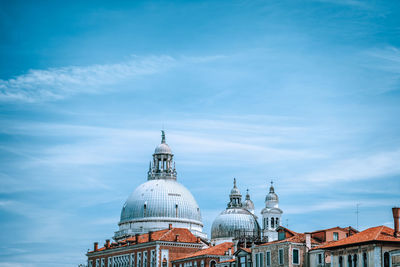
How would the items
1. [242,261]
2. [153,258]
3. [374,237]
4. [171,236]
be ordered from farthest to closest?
[171,236], [153,258], [242,261], [374,237]

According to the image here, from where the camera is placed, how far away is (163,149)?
137875 mm

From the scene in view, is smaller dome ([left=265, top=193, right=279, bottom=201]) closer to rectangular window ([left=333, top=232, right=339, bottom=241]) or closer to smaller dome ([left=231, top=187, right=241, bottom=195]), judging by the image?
smaller dome ([left=231, top=187, right=241, bottom=195])

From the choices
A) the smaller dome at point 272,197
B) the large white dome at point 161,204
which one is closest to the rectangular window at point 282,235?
the large white dome at point 161,204

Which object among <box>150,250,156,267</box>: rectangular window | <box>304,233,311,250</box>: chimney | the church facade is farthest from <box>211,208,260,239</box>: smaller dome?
<box>304,233,311,250</box>: chimney

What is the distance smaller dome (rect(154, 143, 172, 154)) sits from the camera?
13738 centimetres

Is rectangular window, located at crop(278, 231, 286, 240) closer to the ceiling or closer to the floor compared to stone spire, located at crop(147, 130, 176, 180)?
closer to the floor

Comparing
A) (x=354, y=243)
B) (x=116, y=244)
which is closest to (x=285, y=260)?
(x=354, y=243)

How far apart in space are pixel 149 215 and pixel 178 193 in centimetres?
736

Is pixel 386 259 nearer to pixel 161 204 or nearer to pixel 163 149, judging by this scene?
pixel 161 204

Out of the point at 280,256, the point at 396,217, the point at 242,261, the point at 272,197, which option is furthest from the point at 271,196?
the point at 396,217

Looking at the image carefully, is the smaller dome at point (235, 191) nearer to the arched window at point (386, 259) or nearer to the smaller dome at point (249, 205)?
the smaller dome at point (249, 205)

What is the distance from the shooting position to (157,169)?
136250mm

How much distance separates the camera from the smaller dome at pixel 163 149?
137375 mm

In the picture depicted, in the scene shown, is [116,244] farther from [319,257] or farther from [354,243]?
[354,243]
